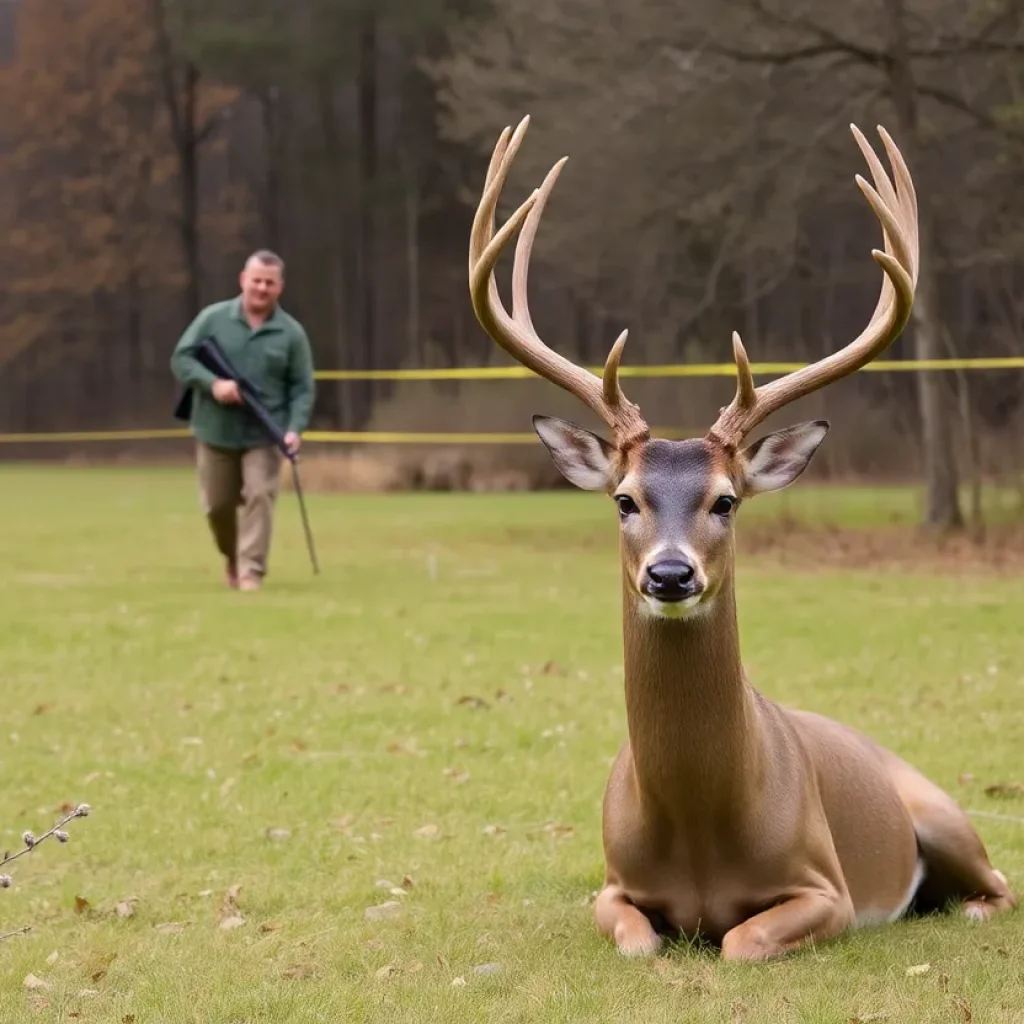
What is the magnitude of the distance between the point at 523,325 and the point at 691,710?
5.00 feet

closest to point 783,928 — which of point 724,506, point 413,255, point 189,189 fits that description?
point 724,506

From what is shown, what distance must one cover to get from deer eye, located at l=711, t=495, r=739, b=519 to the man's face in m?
9.14

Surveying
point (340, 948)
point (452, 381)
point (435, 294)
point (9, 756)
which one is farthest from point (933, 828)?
point (435, 294)

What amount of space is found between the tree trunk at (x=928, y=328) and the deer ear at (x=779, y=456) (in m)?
14.5

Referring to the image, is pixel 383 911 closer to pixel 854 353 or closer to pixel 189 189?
pixel 854 353

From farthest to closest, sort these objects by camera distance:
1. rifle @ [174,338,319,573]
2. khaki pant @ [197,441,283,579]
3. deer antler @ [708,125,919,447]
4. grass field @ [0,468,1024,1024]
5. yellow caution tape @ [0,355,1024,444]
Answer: yellow caution tape @ [0,355,1024,444] < khaki pant @ [197,441,283,579] < rifle @ [174,338,319,573] < deer antler @ [708,125,919,447] < grass field @ [0,468,1024,1024]

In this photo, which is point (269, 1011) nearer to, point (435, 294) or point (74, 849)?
point (74, 849)

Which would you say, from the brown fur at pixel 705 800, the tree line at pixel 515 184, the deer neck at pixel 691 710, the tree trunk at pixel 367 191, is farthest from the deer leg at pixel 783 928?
the tree trunk at pixel 367 191

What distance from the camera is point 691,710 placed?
4.92 metres

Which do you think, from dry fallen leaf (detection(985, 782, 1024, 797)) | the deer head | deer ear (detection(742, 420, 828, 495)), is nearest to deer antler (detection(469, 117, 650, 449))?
the deer head

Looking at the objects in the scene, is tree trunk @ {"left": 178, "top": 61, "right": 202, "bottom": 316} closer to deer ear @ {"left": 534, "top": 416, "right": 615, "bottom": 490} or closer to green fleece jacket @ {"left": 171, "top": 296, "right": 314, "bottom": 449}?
green fleece jacket @ {"left": 171, "top": 296, "right": 314, "bottom": 449}

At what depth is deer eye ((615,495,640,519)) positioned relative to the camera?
4.94 m

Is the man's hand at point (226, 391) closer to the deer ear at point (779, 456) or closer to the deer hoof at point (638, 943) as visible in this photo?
the deer ear at point (779, 456)

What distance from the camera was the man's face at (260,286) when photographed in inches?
540
